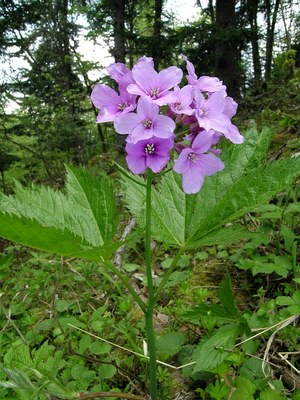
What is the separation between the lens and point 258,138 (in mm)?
1592

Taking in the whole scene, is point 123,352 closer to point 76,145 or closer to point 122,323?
point 122,323

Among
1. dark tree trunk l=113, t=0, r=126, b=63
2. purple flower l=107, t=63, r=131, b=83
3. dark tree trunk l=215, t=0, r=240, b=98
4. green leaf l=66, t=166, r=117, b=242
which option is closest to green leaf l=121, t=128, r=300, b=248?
green leaf l=66, t=166, r=117, b=242

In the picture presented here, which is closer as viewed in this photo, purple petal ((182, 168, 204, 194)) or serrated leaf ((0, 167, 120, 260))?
purple petal ((182, 168, 204, 194))

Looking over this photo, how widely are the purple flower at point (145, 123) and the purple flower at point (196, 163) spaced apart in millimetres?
94

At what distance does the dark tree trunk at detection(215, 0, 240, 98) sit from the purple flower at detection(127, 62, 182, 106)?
27.2ft

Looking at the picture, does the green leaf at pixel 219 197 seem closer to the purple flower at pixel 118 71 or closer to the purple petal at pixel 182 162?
the purple petal at pixel 182 162

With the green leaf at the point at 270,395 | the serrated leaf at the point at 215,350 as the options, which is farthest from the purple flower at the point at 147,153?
the green leaf at the point at 270,395

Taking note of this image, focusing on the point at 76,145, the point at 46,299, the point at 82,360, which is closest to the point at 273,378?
the point at 82,360

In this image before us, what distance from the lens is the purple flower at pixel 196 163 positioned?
45.4 inches

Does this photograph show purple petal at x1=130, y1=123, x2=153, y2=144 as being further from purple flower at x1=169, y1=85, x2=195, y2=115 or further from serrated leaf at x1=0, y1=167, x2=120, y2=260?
serrated leaf at x1=0, y1=167, x2=120, y2=260

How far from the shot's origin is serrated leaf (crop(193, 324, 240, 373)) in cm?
135

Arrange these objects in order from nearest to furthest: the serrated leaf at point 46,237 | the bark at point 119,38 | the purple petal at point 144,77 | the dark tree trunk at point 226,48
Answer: the serrated leaf at point 46,237, the purple petal at point 144,77, the dark tree trunk at point 226,48, the bark at point 119,38

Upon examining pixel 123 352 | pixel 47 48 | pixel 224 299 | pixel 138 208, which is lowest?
pixel 123 352

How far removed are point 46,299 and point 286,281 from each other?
157 cm
